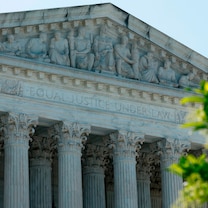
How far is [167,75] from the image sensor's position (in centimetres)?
4397

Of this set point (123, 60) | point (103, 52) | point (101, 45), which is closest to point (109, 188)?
point (123, 60)

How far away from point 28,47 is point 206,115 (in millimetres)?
25197

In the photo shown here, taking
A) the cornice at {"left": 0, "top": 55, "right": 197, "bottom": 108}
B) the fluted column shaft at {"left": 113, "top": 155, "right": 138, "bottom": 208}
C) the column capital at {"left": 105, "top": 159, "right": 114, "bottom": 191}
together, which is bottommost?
the fluted column shaft at {"left": 113, "top": 155, "right": 138, "bottom": 208}

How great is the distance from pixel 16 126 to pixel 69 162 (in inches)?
134

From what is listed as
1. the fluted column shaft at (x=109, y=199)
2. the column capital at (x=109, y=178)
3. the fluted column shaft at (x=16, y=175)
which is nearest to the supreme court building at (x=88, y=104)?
the fluted column shaft at (x=16, y=175)

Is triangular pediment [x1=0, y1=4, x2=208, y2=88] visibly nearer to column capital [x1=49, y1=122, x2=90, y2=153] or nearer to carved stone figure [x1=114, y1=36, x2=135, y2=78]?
carved stone figure [x1=114, y1=36, x2=135, y2=78]

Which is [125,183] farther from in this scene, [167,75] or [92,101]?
[167,75]

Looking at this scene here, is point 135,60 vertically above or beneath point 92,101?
above

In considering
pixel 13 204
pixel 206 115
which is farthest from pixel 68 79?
pixel 206 115

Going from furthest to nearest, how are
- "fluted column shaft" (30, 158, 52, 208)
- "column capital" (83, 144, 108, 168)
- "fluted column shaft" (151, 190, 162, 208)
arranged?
"fluted column shaft" (151, 190, 162, 208)
"column capital" (83, 144, 108, 168)
"fluted column shaft" (30, 158, 52, 208)

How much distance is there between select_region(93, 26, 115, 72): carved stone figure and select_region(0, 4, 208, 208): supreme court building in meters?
0.06

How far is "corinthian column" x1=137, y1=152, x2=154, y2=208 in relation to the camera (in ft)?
148

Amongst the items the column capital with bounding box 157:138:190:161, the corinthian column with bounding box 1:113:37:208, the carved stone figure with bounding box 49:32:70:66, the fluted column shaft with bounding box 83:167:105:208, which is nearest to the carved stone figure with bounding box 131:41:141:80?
the column capital with bounding box 157:138:190:161

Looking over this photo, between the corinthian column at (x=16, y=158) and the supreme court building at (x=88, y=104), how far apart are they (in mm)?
48
